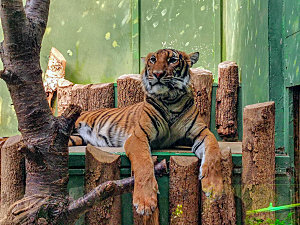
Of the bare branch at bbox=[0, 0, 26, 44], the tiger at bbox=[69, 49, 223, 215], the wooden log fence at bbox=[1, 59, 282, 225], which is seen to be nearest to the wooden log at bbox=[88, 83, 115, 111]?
the tiger at bbox=[69, 49, 223, 215]

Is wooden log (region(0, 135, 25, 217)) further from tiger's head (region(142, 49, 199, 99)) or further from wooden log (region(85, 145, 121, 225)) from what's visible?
tiger's head (region(142, 49, 199, 99))

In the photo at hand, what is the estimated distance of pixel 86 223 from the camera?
8.35 ft

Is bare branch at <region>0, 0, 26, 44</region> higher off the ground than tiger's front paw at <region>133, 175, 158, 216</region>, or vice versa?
bare branch at <region>0, 0, 26, 44</region>

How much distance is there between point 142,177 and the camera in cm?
231

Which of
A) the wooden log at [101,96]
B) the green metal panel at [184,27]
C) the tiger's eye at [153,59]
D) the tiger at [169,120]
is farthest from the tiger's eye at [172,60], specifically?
the green metal panel at [184,27]

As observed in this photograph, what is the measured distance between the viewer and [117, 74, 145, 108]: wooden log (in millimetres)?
4094

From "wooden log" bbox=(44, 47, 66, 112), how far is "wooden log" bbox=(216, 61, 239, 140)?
2.70 m

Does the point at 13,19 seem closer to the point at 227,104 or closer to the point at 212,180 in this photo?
the point at 212,180

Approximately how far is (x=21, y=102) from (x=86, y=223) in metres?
0.89

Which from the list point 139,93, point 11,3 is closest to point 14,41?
point 11,3

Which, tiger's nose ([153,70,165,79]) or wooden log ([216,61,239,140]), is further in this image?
wooden log ([216,61,239,140])

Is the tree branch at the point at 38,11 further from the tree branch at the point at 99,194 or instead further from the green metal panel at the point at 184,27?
the green metal panel at the point at 184,27

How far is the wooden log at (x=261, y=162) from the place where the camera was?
95.5 inches

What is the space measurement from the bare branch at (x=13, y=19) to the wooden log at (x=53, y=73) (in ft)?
12.2
